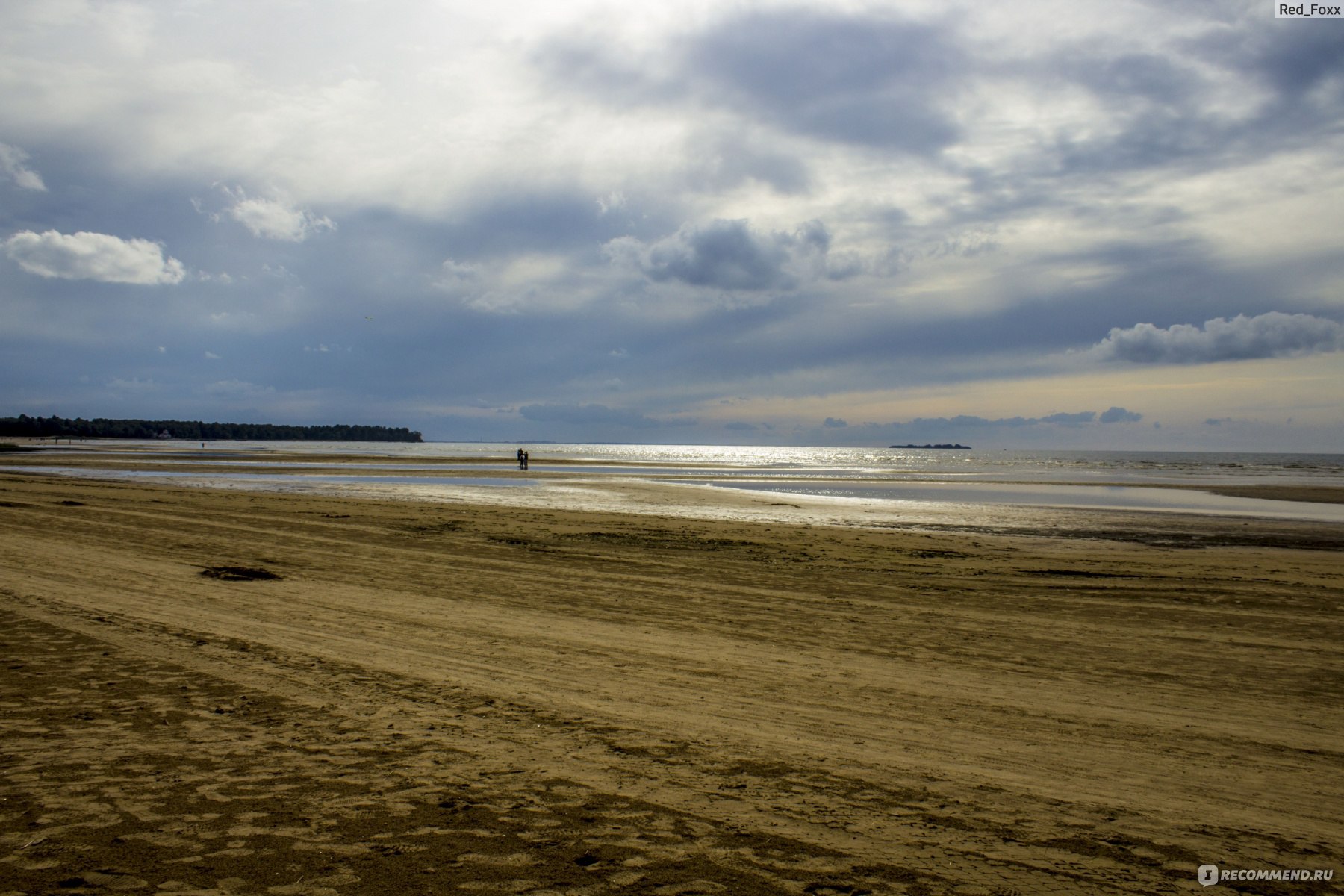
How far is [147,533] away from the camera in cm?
1911

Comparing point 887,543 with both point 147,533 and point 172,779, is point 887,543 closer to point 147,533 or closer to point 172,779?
point 172,779

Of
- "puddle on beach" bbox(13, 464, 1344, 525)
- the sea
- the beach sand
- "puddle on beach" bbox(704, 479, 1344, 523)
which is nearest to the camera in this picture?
the beach sand

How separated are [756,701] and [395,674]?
4.04 m

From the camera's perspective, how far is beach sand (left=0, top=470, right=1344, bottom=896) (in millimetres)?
4555

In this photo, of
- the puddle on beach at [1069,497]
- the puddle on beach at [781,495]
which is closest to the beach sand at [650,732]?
the puddle on beach at [781,495]

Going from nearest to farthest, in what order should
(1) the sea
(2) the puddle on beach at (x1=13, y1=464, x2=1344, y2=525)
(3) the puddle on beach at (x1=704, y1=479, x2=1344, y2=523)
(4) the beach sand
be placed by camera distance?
(4) the beach sand
(2) the puddle on beach at (x1=13, y1=464, x2=1344, y2=525)
(1) the sea
(3) the puddle on beach at (x1=704, y1=479, x2=1344, y2=523)

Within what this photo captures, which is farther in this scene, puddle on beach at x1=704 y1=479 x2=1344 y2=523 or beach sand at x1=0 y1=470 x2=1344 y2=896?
puddle on beach at x1=704 y1=479 x2=1344 y2=523

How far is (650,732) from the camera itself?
6637 mm

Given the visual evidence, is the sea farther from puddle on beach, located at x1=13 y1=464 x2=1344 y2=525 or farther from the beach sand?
the beach sand

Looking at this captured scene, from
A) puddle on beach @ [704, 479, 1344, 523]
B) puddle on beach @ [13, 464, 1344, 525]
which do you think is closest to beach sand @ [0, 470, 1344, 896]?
puddle on beach @ [13, 464, 1344, 525]

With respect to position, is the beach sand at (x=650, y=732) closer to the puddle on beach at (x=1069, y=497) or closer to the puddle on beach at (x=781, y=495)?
the puddle on beach at (x=781, y=495)

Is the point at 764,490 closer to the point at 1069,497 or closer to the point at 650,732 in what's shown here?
the point at 1069,497

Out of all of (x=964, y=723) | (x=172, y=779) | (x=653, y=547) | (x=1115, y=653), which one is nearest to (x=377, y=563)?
(x=653, y=547)

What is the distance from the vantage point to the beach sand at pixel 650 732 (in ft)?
14.9
